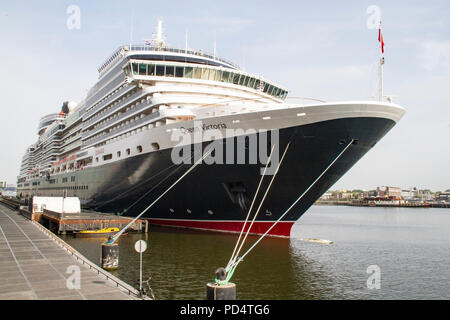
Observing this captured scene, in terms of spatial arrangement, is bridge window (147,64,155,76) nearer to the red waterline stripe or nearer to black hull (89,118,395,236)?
black hull (89,118,395,236)

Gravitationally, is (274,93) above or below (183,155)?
above

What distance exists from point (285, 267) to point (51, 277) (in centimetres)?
997

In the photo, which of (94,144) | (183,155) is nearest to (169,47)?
(94,144)

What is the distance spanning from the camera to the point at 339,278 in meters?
15.5

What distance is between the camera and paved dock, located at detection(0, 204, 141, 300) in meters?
9.79

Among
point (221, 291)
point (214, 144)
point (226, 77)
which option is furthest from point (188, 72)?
point (221, 291)

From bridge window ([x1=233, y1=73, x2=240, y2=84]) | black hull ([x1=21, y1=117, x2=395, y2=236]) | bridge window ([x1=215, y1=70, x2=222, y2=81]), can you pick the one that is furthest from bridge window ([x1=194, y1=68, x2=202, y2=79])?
black hull ([x1=21, y1=117, x2=395, y2=236])

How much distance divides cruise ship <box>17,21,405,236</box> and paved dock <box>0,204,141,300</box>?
27.0ft

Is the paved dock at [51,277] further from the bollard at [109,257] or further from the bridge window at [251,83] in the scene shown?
the bridge window at [251,83]

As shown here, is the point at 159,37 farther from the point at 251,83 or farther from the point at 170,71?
the point at 251,83

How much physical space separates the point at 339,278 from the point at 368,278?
4.14 feet

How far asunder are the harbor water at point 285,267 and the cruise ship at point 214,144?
2418mm

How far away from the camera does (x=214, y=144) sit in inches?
835

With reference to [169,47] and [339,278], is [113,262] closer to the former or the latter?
[339,278]
